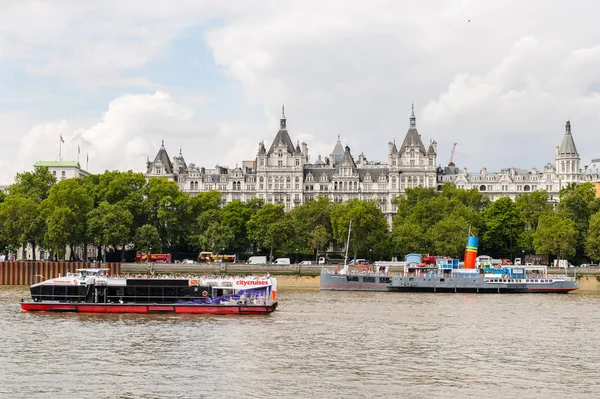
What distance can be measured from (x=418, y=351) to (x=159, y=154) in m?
141

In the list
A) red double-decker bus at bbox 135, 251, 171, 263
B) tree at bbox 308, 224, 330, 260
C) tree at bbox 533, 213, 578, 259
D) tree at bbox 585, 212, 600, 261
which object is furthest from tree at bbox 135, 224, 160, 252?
tree at bbox 585, 212, 600, 261

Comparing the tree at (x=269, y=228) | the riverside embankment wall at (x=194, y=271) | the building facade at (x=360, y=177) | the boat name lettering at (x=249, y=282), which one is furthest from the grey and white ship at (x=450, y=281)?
the building facade at (x=360, y=177)

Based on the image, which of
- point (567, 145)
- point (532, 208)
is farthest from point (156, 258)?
point (567, 145)

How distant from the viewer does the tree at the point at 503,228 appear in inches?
5512

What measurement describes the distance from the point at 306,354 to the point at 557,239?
3238 inches

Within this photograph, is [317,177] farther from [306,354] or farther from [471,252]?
[306,354]

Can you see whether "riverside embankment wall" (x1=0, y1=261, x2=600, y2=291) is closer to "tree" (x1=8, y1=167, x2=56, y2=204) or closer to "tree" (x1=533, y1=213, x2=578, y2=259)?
"tree" (x1=533, y1=213, x2=578, y2=259)

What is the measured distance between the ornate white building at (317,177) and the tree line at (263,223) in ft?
79.2

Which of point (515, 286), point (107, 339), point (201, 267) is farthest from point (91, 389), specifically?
point (201, 267)

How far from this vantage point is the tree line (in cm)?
12406

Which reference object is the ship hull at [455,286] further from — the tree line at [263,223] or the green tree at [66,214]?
the green tree at [66,214]

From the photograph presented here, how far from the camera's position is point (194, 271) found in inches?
4877

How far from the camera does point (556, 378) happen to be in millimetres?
42344

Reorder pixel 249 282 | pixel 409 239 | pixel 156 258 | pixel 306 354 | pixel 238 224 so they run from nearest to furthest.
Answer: pixel 306 354 → pixel 249 282 → pixel 409 239 → pixel 156 258 → pixel 238 224
